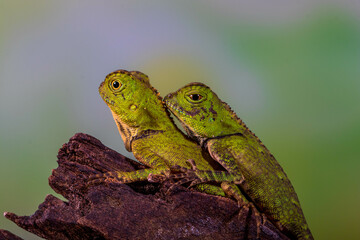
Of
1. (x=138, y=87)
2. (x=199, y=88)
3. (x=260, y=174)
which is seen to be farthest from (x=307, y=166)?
(x=138, y=87)

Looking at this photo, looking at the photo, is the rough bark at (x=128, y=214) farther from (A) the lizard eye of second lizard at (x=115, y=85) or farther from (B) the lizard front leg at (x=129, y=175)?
(A) the lizard eye of second lizard at (x=115, y=85)

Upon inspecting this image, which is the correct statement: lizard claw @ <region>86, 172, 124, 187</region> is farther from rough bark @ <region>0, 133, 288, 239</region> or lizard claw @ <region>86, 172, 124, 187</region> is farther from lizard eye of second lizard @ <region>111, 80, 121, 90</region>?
lizard eye of second lizard @ <region>111, 80, 121, 90</region>

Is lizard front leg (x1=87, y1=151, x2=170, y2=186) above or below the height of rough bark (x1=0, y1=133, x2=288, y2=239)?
above

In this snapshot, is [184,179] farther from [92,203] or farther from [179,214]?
[92,203]

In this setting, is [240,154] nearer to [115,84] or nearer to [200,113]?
[200,113]

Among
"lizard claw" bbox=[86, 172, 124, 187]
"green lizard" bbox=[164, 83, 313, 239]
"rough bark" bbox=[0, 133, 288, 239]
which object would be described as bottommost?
"rough bark" bbox=[0, 133, 288, 239]

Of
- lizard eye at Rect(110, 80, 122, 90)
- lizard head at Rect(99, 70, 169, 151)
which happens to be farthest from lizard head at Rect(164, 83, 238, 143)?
lizard eye at Rect(110, 80, 122, 90)

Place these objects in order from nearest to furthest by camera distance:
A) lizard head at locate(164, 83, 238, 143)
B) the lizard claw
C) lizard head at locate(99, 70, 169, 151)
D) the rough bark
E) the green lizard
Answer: the rough bark
the lizard claw
the green lizard
lizard head at locate(164, 83, 238, 143)
lizard head at locate(99, 70, 169, 151)

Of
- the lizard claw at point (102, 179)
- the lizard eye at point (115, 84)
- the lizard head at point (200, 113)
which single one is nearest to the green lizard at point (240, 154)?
the lizard head at point (200, 113)
